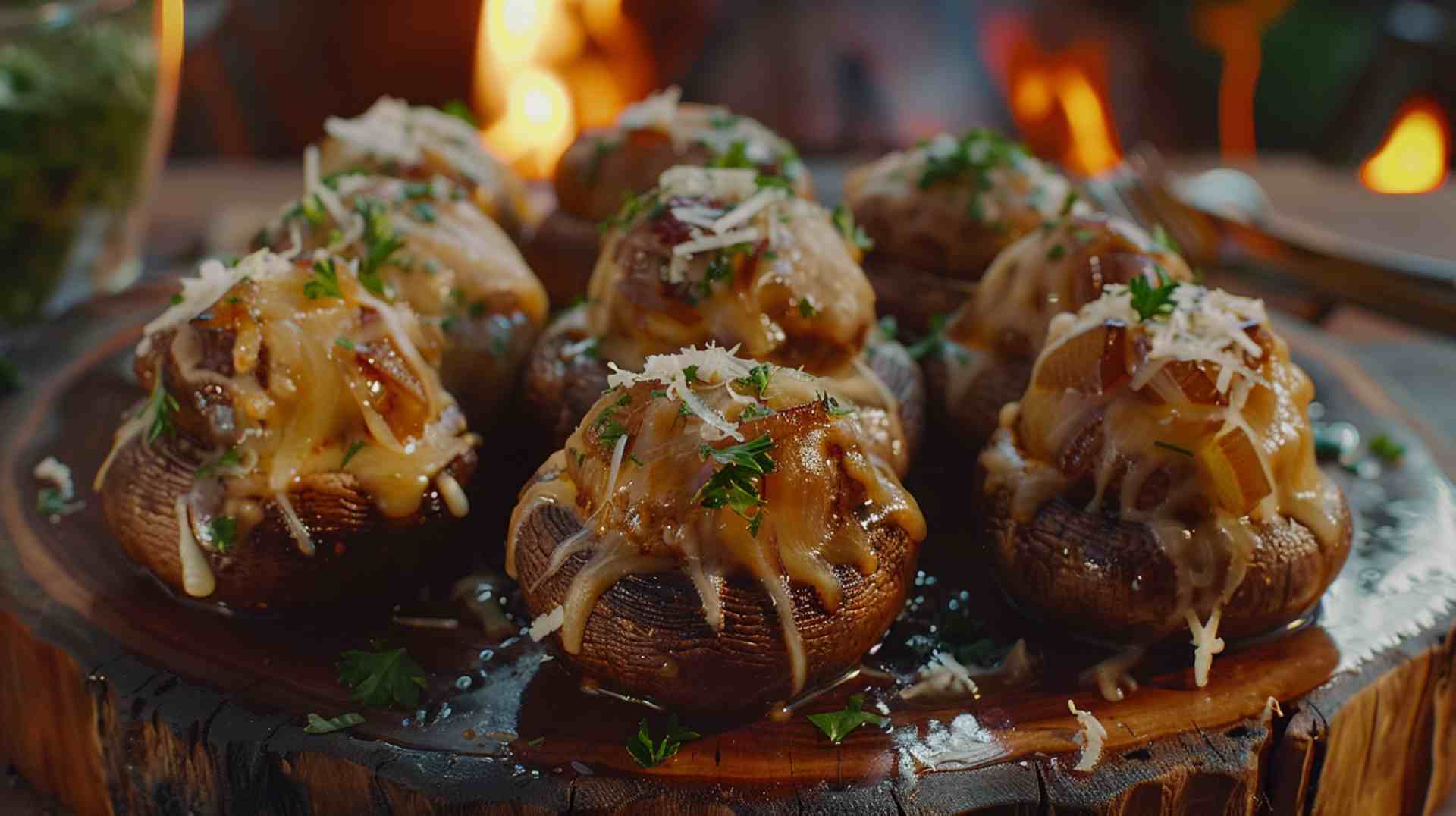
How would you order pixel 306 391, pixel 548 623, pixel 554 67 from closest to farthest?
pixel 548 623 → pixel 306 391 → pixel 554 67

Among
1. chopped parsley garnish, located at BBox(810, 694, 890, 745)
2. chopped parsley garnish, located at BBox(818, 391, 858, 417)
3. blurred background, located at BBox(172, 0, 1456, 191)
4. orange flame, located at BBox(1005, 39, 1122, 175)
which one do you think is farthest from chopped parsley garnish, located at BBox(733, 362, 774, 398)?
orange flame, located at BBox(1005, 39, 1122, 175)

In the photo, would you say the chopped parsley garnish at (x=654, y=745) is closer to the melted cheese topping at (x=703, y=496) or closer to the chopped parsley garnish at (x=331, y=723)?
the melted cheese topping at (x=703, y=496)

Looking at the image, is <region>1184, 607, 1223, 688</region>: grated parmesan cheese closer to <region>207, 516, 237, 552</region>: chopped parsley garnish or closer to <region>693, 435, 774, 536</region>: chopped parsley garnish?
<region>693, 435, 774, 536</region>: chopped parsley garnish

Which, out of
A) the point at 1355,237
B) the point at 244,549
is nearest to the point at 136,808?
the point at 244,549

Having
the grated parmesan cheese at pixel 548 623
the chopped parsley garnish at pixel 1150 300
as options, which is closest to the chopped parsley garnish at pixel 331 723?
the grated parmesan cheese at pixel 548 623

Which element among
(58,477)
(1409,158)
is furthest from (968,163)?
(1409,158)

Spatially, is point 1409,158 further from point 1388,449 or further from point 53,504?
point 53,504

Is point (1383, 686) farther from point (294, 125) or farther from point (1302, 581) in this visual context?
point (294, 125)
